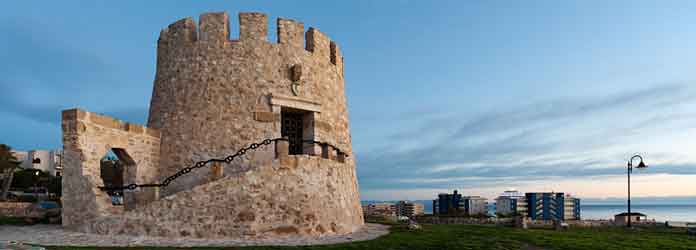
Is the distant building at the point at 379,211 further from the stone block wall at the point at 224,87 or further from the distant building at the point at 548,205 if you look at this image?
the stone block wall at the point at 224,87

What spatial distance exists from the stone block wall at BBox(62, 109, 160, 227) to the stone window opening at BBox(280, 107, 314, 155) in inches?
186

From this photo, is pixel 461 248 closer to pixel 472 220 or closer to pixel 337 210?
pixel 337 210

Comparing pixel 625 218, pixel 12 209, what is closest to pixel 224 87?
pixel 12 209

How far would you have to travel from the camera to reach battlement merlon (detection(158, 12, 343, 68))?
15.1m

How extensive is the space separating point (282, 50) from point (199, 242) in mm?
6939

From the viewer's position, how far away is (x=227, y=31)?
15.2 meters

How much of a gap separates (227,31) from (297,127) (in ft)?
12.7

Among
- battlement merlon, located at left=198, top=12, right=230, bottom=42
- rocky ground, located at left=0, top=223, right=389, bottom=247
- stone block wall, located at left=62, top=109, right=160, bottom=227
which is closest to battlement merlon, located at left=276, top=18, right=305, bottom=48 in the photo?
battlement merlon, located at left=198, top=12, right=230, bottom=42

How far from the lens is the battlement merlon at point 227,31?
49.6 feet

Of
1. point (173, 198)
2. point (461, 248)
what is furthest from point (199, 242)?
point (461, 248)

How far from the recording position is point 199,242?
34.8 ft

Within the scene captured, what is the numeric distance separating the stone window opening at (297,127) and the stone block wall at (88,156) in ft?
15.5

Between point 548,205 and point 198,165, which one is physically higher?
point 198,165

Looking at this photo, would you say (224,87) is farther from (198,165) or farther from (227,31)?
(198,165)
